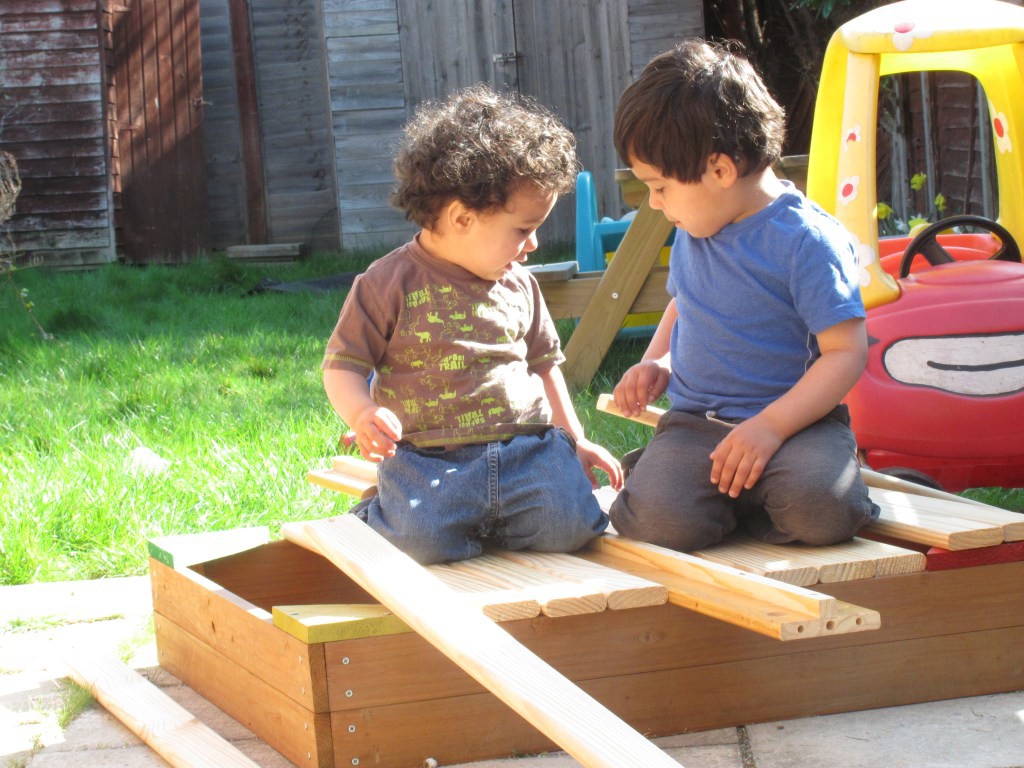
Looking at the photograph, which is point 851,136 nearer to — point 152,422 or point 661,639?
point 661,639

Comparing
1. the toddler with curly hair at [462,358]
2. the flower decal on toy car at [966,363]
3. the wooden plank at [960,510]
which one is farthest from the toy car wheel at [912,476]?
the toddler with curly hair at [462,358]

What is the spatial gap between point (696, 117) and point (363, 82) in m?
6.86

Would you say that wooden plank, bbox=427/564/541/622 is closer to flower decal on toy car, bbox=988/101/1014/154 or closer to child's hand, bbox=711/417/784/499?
child's hand, bbox=711/417/784/499

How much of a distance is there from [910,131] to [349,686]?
6.35 m

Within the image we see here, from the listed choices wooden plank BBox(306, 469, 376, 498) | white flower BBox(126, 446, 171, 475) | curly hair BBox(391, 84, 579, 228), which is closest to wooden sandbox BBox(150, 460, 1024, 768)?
wooden plank BBox(306, 469, 376, 498)

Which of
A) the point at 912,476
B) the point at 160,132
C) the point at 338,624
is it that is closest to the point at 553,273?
the point at 912,476

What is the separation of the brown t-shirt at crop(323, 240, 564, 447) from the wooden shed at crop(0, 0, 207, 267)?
22.7 feet

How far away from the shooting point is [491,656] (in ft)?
4.68

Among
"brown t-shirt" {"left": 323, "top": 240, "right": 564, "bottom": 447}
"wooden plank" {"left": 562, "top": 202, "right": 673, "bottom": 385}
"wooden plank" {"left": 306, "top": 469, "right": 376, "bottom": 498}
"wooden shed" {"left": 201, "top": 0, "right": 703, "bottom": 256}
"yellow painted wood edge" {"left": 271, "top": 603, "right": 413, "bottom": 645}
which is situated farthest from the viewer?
"wooden shed" {"left": 201, "top": 0, "right": 703, "bottom": 256}

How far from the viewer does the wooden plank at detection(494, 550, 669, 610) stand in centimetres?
166

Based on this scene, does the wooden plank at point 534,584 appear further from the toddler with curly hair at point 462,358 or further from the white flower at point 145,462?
the white flower at point 145,462

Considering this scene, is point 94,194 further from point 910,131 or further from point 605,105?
point 910,131

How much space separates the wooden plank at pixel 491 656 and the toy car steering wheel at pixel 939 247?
1499mm

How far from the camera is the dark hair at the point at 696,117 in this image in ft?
6.25
